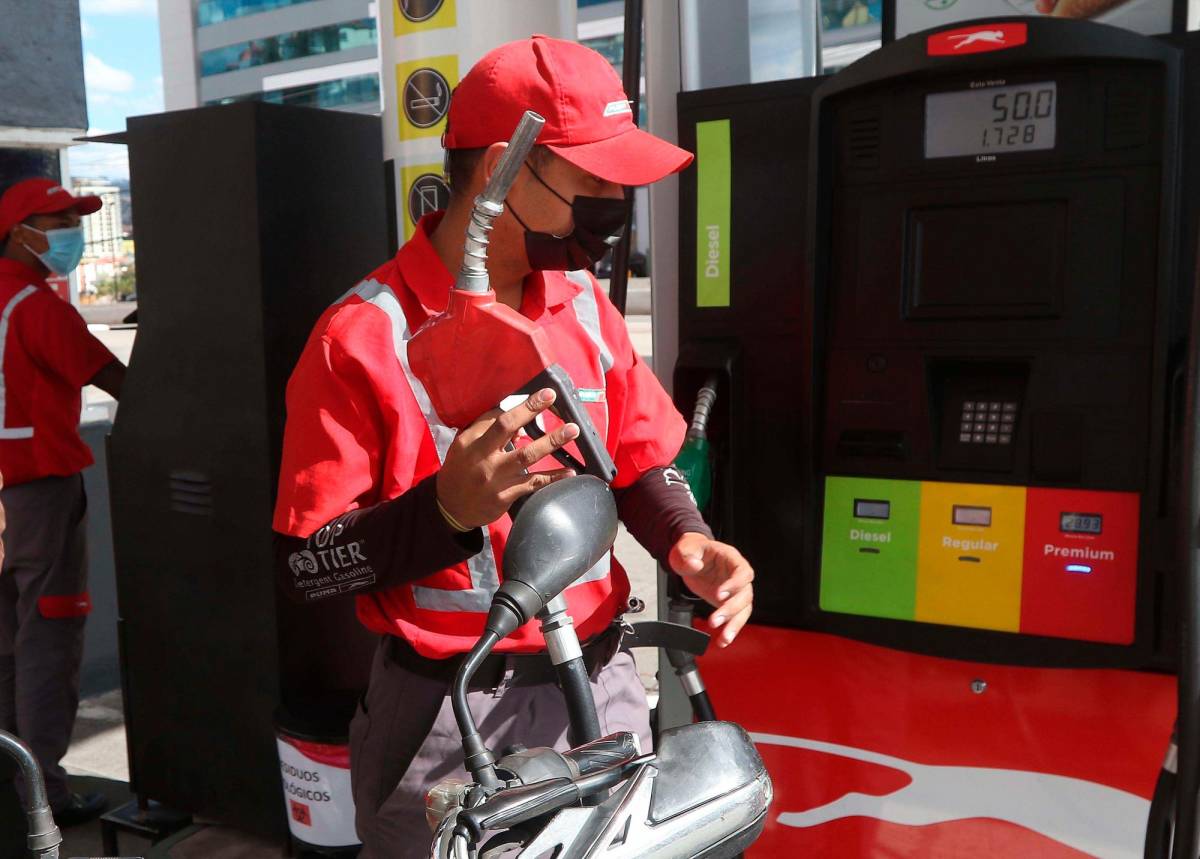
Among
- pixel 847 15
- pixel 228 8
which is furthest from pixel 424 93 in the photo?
pixel 228 8

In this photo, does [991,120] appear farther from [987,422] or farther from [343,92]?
[343,92]

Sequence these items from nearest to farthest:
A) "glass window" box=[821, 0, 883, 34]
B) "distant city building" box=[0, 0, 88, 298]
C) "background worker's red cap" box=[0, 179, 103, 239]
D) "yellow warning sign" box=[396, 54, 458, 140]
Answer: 1. "yellow warning sign" box=[396, 54, 458, 140]
2. "background worker's red cap" box=[0, 179, 103, 239]
3. "distant city building" box=[0, 0, 88, 298]
4. "glass window" box=[821, 0, 883, 34]

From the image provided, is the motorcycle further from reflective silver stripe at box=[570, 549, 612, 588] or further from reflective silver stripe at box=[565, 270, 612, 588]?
reflective silver stripe at box=[565, 270, 612, 588]

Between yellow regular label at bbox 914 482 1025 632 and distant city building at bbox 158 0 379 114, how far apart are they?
46798 mm

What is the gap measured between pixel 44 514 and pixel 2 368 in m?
0.50

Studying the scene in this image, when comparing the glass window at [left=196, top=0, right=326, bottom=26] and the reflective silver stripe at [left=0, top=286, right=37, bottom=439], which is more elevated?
the glass window at [left=196, top=0, right=326, bottom=26]

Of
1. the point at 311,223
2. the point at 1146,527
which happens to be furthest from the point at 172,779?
the point at 1146,527

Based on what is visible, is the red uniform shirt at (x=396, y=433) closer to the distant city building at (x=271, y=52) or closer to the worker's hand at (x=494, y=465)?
the worker's hand at (x=494, y=465)

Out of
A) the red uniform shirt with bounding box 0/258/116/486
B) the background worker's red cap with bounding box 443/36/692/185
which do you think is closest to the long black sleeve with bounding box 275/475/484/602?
the background worker's red cap with bounding box 443/36/692/185

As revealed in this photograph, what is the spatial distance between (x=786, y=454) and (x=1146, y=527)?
736mm

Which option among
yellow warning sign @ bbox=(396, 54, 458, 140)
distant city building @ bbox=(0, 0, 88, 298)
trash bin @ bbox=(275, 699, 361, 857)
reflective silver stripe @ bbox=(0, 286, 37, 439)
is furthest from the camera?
distant city building @ bbox=(0, 0, 88, 298)

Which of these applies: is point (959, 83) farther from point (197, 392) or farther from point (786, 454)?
point (197, 392)

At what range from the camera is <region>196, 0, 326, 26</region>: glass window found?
166 ft

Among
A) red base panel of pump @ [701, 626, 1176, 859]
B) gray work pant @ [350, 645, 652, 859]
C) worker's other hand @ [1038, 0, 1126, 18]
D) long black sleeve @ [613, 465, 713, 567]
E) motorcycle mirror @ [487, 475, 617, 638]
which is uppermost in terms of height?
Result: worker's other hand @ [1038, 0, 1126, 18]
